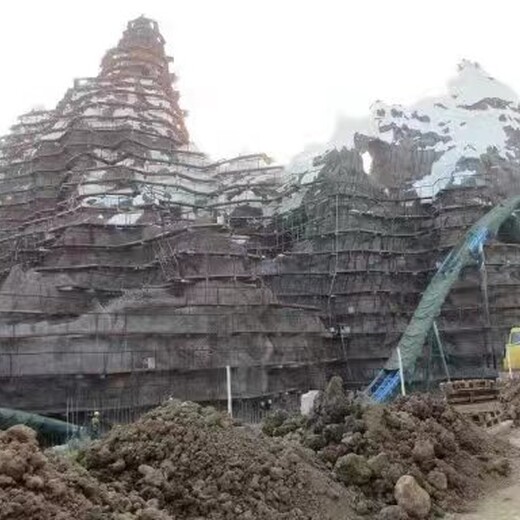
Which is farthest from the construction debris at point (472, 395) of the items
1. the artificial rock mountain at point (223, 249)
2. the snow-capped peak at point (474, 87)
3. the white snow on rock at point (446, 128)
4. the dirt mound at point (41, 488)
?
the snow-capped peak at point (474, 87)

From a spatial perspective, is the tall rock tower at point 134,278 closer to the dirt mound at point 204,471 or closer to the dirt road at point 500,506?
the dirt mound at point 204,471

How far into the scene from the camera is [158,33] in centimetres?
5553

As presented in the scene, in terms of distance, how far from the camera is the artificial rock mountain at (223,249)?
24328 mm

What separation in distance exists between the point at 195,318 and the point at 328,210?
38.8 ft

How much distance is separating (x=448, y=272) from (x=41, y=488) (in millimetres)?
27912

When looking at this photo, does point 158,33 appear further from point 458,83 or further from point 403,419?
point 403,419

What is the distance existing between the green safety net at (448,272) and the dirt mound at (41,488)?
21.3 m

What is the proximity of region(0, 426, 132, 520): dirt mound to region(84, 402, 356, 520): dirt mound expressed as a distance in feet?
2.41

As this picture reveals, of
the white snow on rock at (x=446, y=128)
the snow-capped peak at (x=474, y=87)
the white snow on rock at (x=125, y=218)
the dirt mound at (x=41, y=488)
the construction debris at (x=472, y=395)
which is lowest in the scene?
the construction debris at (x=472, y=395)

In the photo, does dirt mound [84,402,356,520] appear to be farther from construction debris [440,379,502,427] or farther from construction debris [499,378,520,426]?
construction debris [440,379,502,427]

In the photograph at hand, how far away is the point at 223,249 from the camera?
2927cm

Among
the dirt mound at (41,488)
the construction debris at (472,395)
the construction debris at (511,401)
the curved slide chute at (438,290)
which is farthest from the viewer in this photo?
the curved slide chute at (438,290)

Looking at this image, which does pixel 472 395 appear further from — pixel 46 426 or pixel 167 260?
pixel 167 260

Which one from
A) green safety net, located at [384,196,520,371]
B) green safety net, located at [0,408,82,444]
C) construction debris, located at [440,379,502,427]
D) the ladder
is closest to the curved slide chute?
green safety net, located at [384,196,520,371]
